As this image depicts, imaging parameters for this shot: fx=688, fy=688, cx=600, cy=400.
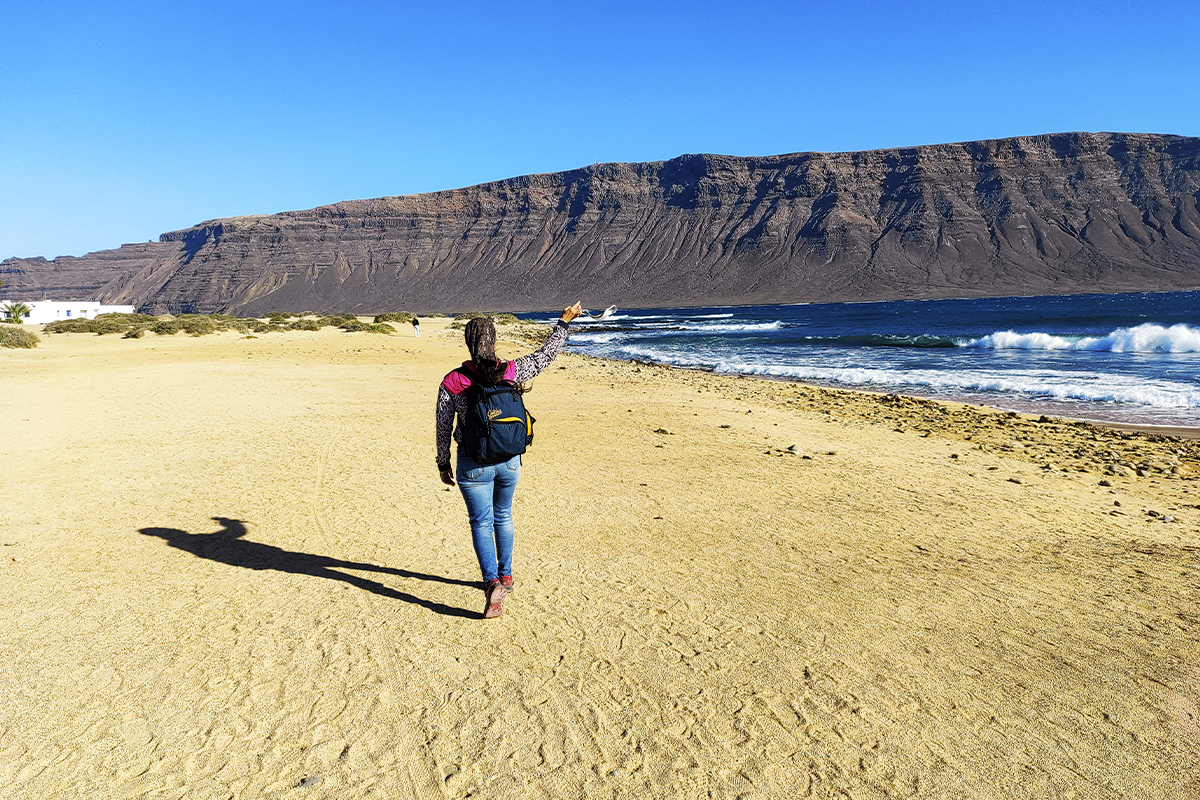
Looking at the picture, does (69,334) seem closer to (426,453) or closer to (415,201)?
(426,453)

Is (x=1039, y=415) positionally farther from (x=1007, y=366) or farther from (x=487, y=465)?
(x=487, y=465)

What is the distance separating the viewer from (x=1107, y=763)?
284 centimetres

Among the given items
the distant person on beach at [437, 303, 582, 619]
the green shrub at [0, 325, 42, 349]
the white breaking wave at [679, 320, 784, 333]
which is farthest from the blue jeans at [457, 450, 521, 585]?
the white breaking wave at [679, 320, 784, 333]

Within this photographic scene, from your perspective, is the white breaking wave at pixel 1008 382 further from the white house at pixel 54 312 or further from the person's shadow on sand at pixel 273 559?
the white house at pixel 54 312

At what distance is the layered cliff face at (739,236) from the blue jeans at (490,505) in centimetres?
12778

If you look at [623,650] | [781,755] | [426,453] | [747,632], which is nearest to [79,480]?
[426,453]

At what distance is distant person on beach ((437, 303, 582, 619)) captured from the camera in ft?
12.4

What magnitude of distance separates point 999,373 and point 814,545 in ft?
59.1

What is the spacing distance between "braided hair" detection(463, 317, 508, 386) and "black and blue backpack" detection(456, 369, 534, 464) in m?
0.04

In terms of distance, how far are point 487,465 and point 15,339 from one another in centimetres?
2941

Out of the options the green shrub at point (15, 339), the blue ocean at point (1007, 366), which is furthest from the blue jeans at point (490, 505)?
the green shrub at point (15, 339)

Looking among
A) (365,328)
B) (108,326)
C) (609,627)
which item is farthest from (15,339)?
(609,627)

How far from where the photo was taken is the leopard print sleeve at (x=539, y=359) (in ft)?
12.8

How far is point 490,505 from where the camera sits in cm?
405
